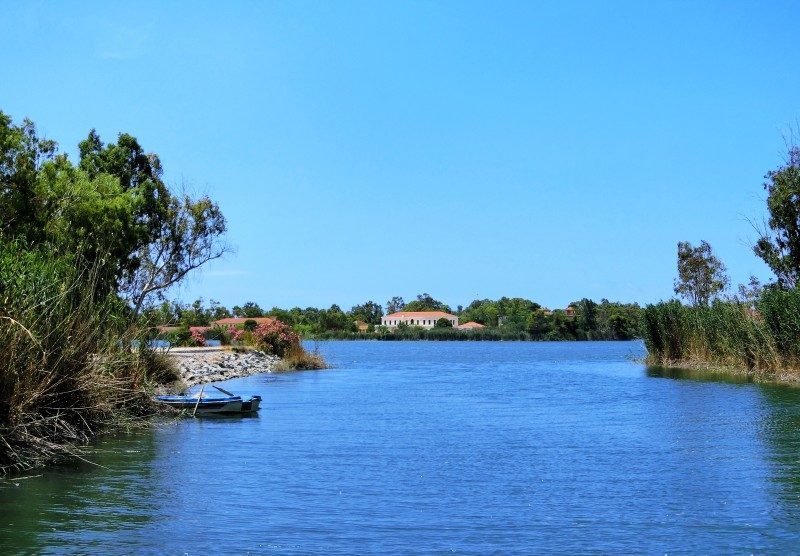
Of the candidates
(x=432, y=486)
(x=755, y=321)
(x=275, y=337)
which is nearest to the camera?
(x=432, y=486)

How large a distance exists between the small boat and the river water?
1.65 feet

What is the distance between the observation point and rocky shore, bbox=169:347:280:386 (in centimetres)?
3492

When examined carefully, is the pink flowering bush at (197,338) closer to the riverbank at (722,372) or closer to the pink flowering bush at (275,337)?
the pink flowering bush at (275,337)

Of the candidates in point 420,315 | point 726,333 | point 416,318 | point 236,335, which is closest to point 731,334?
point 726,333

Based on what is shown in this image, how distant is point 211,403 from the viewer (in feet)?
74.2

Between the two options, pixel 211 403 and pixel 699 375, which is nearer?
pixel 211 403

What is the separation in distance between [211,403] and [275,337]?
30.9 metres

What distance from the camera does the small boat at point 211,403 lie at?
2202 centimetres

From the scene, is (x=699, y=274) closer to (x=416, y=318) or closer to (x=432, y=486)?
(x=432, y=486)

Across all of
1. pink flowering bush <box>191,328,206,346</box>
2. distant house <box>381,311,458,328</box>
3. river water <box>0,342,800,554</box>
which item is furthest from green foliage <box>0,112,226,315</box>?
distant house <box>381,311,458,328</box>

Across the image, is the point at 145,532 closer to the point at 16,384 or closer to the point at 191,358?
the point at 16,384

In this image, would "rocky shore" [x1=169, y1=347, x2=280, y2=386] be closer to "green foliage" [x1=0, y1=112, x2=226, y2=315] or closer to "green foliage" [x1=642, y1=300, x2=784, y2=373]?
"green foliage" [x1=0, y1=112, x2=226, y2=315]

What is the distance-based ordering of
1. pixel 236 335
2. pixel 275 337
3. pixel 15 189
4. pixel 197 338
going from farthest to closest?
pixel 236 335
pixel 275 337
pixel 197 338
pixel 15 189

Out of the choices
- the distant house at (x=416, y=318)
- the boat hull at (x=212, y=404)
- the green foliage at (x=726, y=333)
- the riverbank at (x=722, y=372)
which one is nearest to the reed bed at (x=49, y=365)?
the boat hull at (x=212, y=404)
